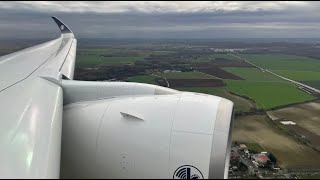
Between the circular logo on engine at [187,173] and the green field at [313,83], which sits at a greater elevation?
the circular logo on engine at [187,173]

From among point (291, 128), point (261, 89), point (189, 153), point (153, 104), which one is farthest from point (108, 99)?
point (261, 89)

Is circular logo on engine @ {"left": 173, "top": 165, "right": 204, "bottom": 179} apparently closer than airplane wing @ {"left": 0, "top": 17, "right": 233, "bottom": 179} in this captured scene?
No

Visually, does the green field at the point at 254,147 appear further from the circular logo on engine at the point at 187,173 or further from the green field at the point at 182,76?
the green field at the point at 182,76

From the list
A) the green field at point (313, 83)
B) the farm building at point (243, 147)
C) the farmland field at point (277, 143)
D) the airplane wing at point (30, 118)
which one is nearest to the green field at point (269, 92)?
the green field at point (313, 83)

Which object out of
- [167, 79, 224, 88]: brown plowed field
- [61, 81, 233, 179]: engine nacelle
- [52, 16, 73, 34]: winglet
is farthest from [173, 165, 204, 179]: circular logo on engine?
[167, 79, 224, 88]: brown plowed field

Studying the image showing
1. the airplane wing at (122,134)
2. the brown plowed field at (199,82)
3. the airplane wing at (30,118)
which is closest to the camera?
the airplane wing at (30,118)

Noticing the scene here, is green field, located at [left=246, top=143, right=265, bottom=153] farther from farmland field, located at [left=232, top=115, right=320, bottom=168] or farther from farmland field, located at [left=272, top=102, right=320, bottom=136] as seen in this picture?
farmland field, located at [left=272, top=102, right=320, bottom=136]

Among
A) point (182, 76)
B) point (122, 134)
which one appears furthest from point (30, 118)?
point (182, 76)
